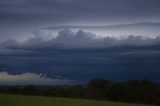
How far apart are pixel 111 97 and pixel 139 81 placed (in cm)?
971

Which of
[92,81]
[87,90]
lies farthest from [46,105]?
[92,81]

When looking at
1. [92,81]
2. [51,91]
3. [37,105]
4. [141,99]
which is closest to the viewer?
[37,105]

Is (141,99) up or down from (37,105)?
down

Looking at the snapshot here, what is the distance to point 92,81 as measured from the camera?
254ft

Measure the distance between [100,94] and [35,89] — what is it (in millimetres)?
13276

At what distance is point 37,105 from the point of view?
30.5 m

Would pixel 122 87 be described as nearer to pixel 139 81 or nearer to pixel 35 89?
pixel 139 81

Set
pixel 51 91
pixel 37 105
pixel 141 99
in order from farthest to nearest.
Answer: pixel 51 91 → pixel 141 99 → pixel 37 105

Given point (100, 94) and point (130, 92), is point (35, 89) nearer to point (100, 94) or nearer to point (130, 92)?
point (100, 94)

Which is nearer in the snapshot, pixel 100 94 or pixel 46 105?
pixel 46 105

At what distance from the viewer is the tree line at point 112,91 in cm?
6398

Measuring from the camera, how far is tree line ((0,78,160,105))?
63984 millimetres

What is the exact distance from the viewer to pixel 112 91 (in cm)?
6675

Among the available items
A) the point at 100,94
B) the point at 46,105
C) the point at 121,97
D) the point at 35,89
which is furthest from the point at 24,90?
the point at 46,105
